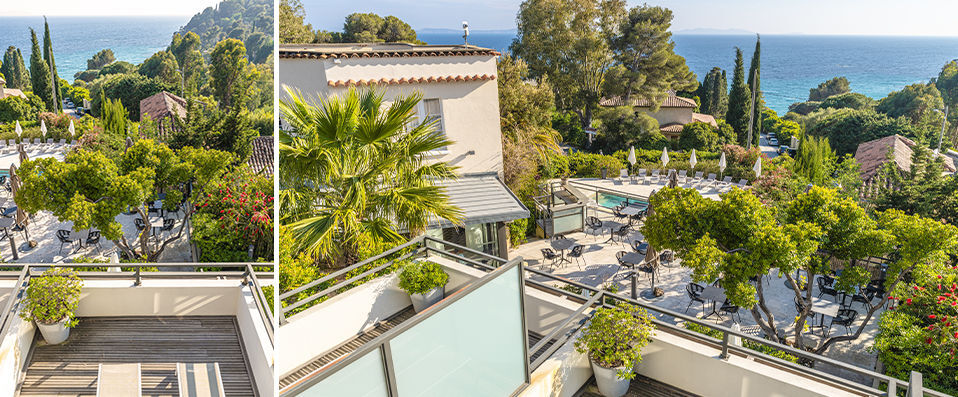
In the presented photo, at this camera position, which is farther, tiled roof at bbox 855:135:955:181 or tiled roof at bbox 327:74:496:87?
tiled roof at bbox 855:135:955:181

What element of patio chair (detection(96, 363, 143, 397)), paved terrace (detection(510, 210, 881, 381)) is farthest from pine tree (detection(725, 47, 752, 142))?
patio chair (detection(96, 363, 143, 397))

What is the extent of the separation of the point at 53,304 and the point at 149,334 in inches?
30.8

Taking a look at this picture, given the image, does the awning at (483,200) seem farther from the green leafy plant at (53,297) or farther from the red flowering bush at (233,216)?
the green leafy plant at (53,297)

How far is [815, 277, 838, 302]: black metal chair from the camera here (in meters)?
10.6

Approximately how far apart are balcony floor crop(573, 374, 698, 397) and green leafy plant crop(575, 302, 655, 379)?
0.27 metres

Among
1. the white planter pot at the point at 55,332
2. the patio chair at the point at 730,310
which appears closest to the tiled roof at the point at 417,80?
the patio chair at the point at 730,310

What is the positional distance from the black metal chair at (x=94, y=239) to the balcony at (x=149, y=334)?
0.23 metres

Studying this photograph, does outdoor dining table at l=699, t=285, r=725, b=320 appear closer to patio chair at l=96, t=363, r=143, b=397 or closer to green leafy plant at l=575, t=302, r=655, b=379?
green leafy plant at l=575, t=302, r=655, b=379

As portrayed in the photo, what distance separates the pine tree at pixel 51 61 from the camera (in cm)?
291

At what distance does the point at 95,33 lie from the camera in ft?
9.61

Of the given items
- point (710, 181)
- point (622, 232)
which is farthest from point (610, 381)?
point (710, 181)

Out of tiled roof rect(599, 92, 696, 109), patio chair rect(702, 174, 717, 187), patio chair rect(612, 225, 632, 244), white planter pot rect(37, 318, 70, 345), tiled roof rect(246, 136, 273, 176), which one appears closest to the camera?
white planter pot rect(37, 318, 70, 345)

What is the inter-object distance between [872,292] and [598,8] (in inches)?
1257

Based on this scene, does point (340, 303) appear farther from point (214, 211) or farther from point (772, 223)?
point (772, 223)
